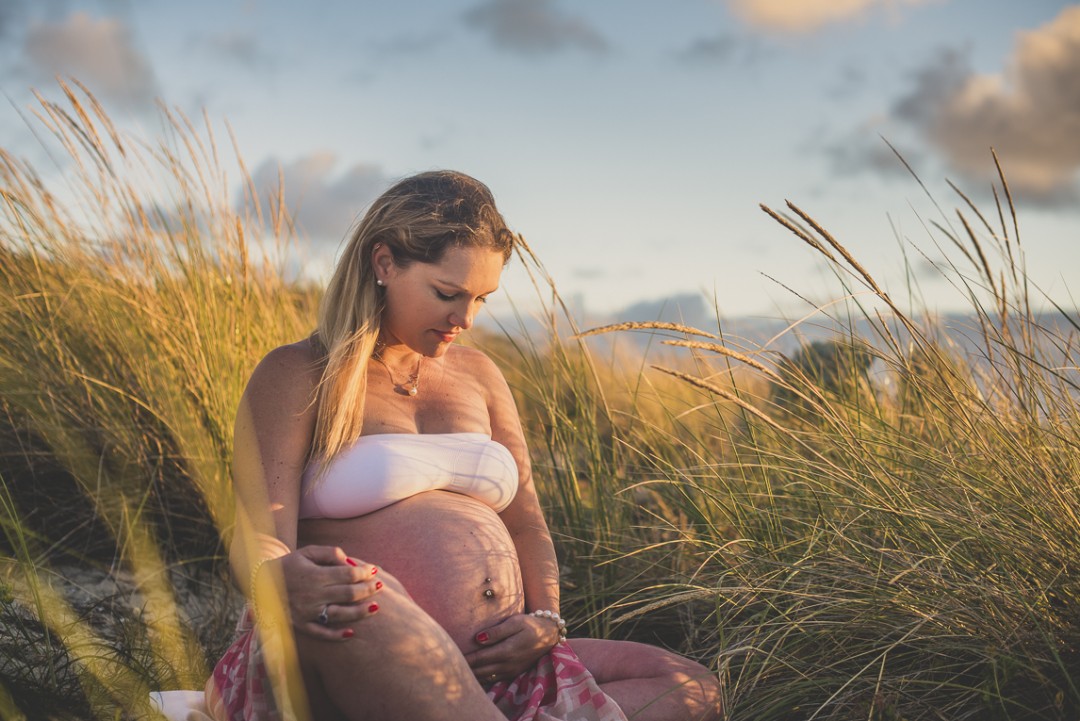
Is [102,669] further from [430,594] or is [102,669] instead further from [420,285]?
[420,285]

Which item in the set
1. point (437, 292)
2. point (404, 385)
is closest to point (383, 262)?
point (437, 292)

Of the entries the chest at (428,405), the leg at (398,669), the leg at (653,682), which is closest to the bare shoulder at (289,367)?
the chest at (428,405)

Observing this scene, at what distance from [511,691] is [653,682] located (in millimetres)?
344

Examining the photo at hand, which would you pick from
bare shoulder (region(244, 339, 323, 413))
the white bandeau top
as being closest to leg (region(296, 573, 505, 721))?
the white bandeau top

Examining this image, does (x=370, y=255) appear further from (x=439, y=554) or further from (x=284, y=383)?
(x=439, y=554)

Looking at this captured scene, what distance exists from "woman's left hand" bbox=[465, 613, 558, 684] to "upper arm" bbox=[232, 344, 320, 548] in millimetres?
500

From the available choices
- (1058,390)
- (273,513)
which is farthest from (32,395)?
(1058,390)

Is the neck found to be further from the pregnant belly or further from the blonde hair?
the pregnant belly

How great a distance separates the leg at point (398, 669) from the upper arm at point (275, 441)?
1.15 ft

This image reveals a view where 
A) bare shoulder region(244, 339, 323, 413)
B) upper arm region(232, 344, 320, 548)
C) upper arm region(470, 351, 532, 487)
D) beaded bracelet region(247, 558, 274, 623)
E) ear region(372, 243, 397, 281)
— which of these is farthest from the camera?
upper arm region(470, 351, 532, 487)

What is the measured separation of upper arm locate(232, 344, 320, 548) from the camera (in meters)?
2.17

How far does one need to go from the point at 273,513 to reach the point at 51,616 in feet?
2.31

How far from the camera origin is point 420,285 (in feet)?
7.77

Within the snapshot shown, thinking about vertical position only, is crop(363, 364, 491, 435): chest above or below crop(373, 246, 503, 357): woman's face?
below
